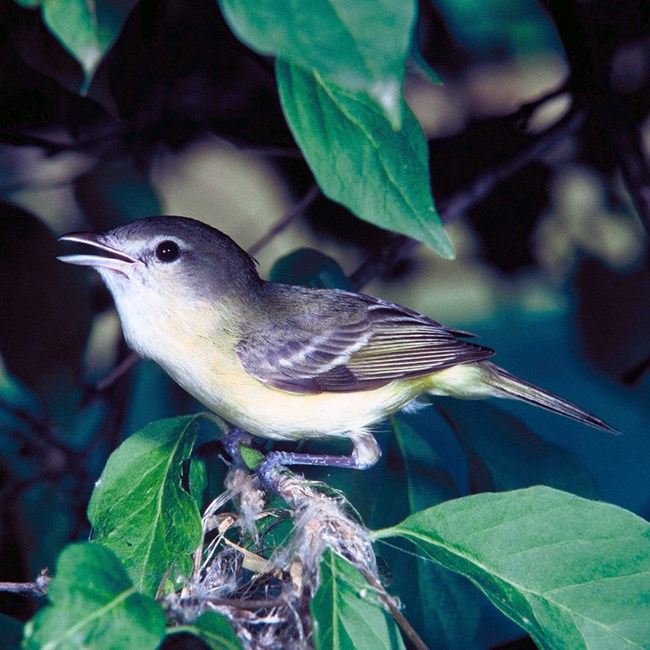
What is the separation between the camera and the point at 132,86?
4.83ft

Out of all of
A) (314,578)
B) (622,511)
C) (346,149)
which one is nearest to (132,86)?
(346,149)

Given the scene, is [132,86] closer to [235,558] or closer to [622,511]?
[235,558]

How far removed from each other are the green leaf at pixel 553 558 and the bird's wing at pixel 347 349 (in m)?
0.44

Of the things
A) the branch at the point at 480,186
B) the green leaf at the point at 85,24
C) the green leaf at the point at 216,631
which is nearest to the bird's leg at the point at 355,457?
the branch at the point at 480,186

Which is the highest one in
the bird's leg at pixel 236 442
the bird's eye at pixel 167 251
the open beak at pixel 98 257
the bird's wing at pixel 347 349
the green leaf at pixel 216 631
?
the open beak at pixel 98 257

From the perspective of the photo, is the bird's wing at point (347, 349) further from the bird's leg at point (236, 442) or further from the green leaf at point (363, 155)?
the green leaf at point (363, 155)

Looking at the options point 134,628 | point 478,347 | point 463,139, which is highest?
point 134,628

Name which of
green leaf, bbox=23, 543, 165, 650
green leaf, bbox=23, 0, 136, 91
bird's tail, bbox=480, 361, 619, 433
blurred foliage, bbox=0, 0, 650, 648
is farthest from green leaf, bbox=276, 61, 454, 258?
bird's tail, bbox=480, 361, 619, 433

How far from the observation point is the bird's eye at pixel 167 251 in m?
1.33

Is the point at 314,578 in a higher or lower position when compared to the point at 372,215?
lower

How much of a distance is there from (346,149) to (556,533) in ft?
1.71

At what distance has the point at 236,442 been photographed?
135 cm

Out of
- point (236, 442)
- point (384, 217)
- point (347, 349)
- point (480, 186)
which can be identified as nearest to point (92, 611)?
point (384, 217)

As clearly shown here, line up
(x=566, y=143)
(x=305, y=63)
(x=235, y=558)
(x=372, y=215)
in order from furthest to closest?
(x=566, y=143)
(x=235, y=558)
(x=372, y=215)
(x=305, y=63)
